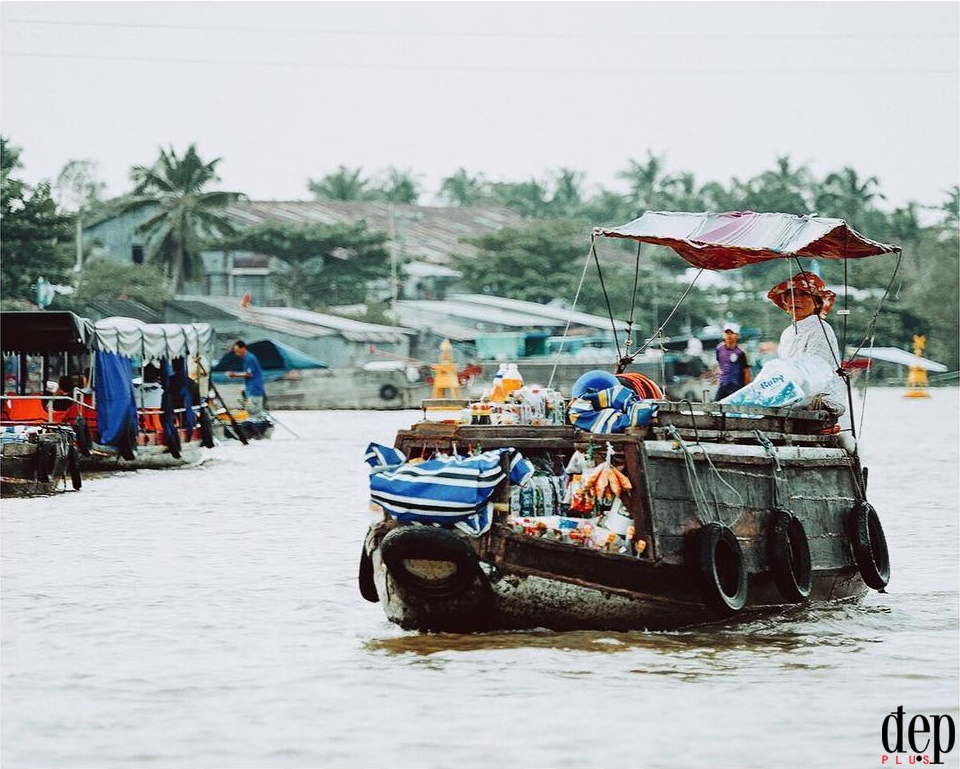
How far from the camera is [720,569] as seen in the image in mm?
8352

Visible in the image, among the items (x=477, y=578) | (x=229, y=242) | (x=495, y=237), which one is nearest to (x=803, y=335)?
(x=477, y=578)

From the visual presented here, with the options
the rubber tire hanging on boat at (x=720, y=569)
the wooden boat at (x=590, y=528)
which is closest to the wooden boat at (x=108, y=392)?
the wooden boat at (x=590, y=528)

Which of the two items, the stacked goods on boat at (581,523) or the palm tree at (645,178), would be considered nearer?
the stacked goods on boat at (581,523)

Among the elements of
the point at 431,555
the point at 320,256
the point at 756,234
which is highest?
the point at 320,256

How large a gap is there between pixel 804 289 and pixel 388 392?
30397 millimetres

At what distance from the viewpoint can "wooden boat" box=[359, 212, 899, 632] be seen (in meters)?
7.86

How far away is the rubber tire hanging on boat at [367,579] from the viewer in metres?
8.44

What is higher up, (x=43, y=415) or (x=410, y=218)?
(x=410, y=218)

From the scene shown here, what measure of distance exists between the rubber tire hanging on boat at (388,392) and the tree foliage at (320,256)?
11.9 meters

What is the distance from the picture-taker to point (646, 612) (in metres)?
8.15

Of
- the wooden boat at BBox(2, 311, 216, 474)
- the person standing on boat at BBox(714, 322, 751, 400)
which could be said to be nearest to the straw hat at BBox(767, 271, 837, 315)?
the person standing on boat at BBox(714, 322, 751, 400)

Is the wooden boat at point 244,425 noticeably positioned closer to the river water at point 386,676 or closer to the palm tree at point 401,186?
the river water at point 386,676

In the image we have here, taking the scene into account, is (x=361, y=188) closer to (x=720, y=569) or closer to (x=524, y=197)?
(x=524, y=197)

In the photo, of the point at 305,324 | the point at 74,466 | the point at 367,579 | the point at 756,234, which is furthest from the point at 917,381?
the point at 367,579
